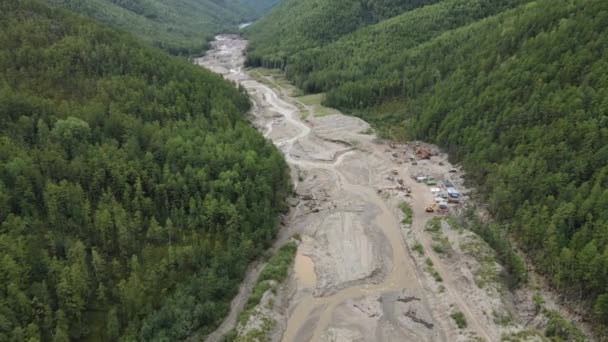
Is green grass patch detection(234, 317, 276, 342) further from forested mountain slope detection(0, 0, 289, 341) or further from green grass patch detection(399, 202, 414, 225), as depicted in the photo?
green grass patch detection(399, 202, 414, 225)

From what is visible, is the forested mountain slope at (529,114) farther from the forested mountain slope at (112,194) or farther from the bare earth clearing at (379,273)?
the forested mountain slope at (112,194)

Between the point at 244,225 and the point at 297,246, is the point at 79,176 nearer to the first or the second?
the point at 244,225

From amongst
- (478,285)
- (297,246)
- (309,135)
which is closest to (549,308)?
(478,285)

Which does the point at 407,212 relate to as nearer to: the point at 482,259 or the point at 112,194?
the point at 482,259

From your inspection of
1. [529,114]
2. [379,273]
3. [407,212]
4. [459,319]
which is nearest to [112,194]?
[379,273]

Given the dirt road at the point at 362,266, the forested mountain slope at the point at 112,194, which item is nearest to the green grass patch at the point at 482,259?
the dirt road at the point at 362,266

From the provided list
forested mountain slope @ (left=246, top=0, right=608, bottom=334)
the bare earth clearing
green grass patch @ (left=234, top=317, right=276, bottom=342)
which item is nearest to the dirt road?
the bare earth clearing
